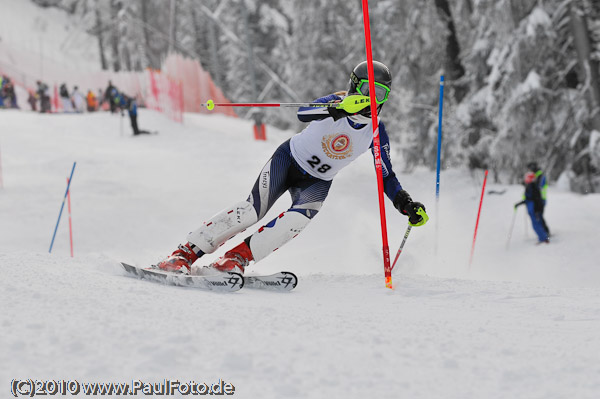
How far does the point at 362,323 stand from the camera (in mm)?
2752

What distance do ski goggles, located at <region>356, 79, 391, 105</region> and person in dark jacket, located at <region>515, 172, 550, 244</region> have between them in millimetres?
6176

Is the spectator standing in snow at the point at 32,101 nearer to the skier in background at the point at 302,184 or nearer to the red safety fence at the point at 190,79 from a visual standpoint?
the red safety fence at the point at 190,79

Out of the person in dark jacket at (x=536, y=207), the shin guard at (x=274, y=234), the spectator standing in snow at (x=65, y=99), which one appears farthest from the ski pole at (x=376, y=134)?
the spectator standing in snow at (x=65, y=99)

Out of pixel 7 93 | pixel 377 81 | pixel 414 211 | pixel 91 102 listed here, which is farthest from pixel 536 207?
pixel 91 102

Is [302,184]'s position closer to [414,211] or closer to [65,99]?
[414,211]

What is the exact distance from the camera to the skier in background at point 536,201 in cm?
945

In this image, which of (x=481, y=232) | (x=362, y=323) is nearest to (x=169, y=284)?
(x=362, y=323)

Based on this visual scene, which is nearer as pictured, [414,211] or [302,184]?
[414,211]

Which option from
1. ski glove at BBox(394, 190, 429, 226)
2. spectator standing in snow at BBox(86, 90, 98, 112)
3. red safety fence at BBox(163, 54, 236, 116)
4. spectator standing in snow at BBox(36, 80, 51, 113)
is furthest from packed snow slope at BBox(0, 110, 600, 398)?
red safety fence at BBox(163, 54, 236, 116)

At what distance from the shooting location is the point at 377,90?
168 inches

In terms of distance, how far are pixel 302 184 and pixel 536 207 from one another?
623 cm

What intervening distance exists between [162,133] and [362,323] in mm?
19548

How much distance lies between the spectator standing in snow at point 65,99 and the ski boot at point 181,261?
82.6ft

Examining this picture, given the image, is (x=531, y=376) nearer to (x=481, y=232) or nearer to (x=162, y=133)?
(x=481, y=232)
